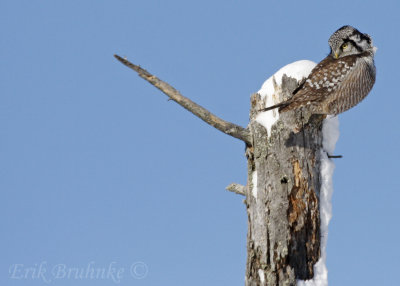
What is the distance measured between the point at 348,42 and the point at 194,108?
8.21ft

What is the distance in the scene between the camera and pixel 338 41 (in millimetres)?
6539

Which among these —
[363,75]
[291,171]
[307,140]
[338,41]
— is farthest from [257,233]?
[338,41]

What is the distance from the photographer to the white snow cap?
18.1 feet

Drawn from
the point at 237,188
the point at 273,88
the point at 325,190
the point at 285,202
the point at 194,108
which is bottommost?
the point at 285,202

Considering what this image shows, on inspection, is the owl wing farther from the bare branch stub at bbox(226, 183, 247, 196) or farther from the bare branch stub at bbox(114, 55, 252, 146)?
the bare branch stub at bbox(226, 183, 247, 196)

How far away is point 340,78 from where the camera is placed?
5.93 metres

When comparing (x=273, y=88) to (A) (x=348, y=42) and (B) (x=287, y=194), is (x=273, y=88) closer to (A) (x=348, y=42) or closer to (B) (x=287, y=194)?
(B) (x=287, y=194)

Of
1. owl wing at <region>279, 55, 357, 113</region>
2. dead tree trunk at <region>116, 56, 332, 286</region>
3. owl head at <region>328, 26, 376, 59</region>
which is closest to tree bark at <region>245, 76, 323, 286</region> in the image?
dead tree trunk at <region>116, 56, 332, 286</region>

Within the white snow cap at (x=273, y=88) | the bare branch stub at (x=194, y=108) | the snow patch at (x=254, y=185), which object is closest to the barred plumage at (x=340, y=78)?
the white snow cap at (x=273, y=88)

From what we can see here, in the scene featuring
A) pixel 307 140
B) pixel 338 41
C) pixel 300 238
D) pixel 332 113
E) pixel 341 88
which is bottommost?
pixel 300 238

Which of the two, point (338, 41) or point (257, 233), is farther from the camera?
point (338, 41)

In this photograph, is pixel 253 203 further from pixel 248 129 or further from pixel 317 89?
pixel 317 89

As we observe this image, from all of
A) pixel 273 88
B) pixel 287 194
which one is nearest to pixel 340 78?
pixel 273 88

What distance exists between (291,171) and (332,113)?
35.2 inches
